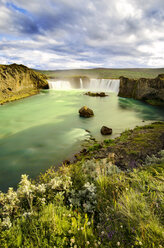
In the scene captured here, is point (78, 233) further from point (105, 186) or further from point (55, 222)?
point (105, 186)

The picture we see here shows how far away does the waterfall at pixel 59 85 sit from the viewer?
56572 millimetres

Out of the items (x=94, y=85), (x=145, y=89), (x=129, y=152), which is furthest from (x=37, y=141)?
(x=94, y=85)

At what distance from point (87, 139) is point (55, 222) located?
35.2 ft

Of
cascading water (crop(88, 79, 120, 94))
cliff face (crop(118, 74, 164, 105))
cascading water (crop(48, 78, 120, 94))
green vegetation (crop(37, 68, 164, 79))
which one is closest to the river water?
cliff face (crop(118, 74, 164, 105))

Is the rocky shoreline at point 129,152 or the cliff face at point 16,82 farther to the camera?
the cliff face at point 16,82

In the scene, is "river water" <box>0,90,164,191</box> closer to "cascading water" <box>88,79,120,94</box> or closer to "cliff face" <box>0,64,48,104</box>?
"cliff face" <box>0,64,48,104</box>

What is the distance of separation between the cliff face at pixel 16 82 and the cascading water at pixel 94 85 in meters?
6.51

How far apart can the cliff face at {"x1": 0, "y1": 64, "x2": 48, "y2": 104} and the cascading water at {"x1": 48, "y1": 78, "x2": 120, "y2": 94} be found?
651 centimetres

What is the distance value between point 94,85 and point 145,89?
26.5m

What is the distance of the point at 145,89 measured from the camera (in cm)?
3419

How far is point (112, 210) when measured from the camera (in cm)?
287

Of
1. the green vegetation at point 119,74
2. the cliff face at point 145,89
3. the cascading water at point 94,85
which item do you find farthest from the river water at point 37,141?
the green vegetation at point 119,74

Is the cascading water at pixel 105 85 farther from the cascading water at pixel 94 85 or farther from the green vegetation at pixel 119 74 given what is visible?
the green vegetation at pixel 119 74

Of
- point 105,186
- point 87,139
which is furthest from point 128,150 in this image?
point 105,186
